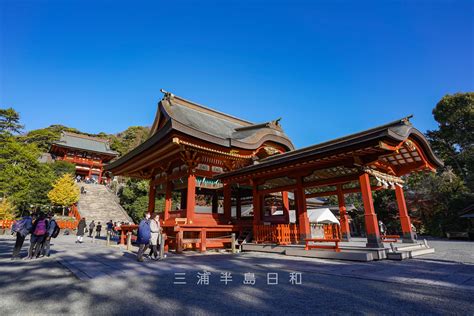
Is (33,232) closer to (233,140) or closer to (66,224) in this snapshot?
(233,140)

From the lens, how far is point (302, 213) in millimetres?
9469

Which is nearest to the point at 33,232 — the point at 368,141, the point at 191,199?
the point at 191,199

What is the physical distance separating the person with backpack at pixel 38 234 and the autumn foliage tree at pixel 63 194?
23.9m

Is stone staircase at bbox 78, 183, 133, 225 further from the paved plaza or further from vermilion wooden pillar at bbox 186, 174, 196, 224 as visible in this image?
the paved plaza

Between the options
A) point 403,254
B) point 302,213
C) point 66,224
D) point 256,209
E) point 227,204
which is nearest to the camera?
point 403,254

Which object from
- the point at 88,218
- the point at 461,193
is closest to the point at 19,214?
the point at 88,218

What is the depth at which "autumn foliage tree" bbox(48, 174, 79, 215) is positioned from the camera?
2760cm

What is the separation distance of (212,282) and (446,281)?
4.28 metres

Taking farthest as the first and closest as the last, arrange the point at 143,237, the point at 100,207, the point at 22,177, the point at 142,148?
the point at 100,207, the point at 22,177, the point at 142,148, the point at 143,237

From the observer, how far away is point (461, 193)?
815 inches

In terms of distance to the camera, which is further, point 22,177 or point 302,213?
point 22,177

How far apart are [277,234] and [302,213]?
155 cm

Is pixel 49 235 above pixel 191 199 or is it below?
below

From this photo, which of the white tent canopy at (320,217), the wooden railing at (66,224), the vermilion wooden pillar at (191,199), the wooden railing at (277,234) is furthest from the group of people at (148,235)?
the wooden railing at (66,224)
